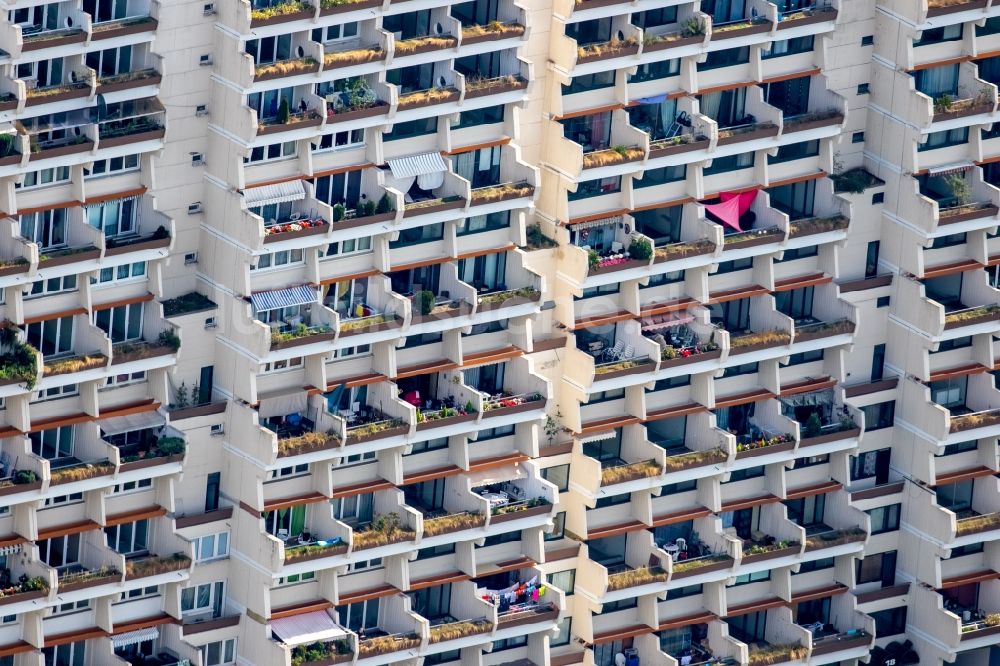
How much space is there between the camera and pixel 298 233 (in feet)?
623

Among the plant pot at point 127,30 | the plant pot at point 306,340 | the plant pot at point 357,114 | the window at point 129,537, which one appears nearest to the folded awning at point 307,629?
the window at point 129,537

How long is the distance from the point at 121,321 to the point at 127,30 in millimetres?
16302

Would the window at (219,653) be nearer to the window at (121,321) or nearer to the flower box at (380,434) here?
the flower box at (380,434)

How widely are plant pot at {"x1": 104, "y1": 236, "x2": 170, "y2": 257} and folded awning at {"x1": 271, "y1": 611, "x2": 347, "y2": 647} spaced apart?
23.1 m

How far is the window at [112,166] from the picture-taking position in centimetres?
18550

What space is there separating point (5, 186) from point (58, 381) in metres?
10.8

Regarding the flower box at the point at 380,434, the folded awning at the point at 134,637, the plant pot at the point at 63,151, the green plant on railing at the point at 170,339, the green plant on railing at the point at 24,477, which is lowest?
the folded awning at the point at 134,637

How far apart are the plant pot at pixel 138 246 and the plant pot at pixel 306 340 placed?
27.4 ft

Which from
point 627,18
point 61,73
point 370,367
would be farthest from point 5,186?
point 627,18

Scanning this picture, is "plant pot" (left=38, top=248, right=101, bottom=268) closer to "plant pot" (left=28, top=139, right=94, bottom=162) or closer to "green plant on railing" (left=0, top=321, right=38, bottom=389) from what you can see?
"green plant on railing" (left=0, top=321, right=38, bottom=389)

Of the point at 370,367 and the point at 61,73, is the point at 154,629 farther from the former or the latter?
the point at 61,73

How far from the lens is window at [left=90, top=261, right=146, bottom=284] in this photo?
615ft

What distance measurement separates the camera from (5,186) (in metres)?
182

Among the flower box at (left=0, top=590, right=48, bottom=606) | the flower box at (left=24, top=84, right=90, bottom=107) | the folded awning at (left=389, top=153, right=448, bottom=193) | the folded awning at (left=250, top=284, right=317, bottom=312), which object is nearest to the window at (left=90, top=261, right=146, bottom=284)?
the folded awning at (left=250, top=284, right=317, bottom=312)
